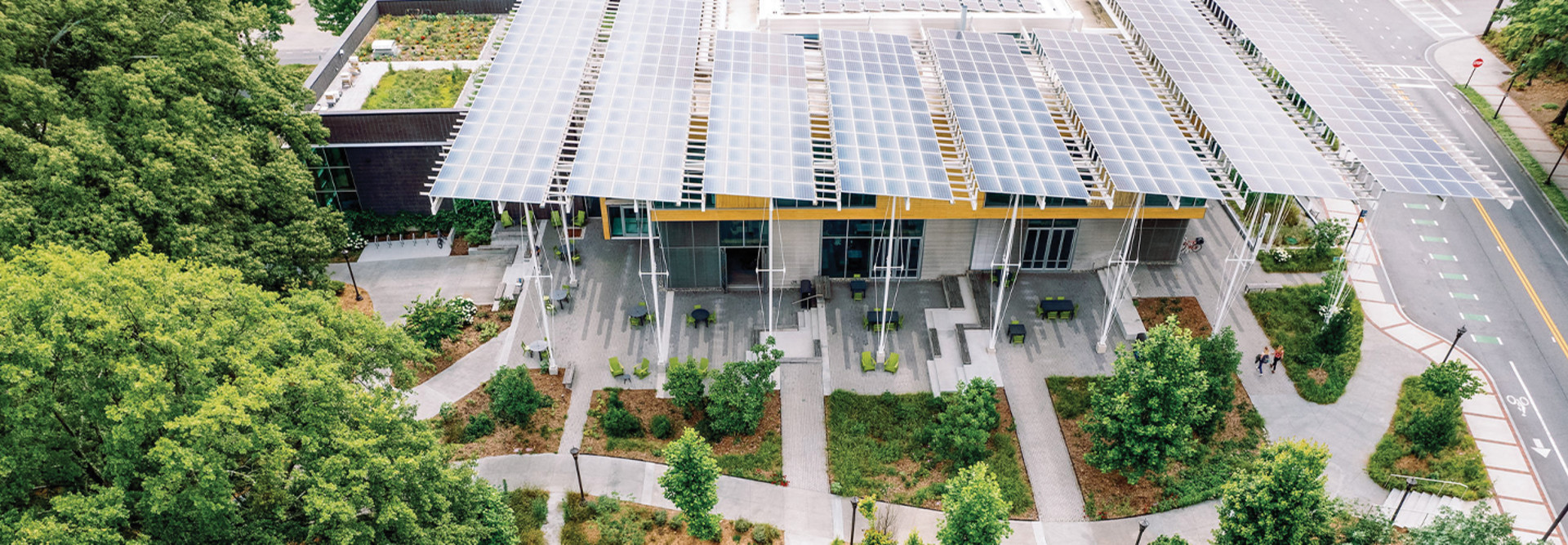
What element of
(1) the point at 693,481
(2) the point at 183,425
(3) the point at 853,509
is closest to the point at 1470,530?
(3) the point at 853,509

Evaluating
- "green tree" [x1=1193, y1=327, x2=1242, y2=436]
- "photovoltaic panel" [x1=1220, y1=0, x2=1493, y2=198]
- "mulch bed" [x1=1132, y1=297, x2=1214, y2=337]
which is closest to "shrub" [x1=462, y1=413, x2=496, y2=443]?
"green tree" [x1=1193, y1=327, x2=1242, y2=436]

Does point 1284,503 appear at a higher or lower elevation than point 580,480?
higher

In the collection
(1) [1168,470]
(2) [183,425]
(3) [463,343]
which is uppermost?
(3) [463,343]

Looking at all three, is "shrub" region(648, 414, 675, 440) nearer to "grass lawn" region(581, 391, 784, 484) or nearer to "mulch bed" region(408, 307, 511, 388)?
"grass lawn" region(581, 391, 784, 484)

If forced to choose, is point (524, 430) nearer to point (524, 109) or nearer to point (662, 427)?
point (662, 427)

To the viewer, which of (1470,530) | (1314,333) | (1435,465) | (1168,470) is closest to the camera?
(1470,530)

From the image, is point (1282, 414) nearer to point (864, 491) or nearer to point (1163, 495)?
point (1163, 495)

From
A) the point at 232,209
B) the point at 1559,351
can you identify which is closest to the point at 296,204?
the point at 232,209
